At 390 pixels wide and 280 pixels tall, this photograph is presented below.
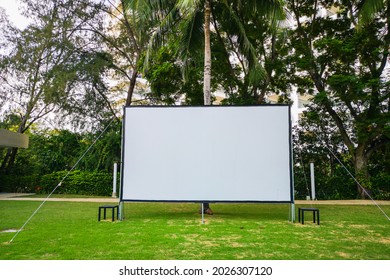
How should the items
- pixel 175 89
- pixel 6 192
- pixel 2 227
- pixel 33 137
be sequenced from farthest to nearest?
1. pixel 33 137
2. pixel 6 192
3. pixel 175 89
4. pixel 2 227

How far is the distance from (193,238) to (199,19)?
7.66 metres

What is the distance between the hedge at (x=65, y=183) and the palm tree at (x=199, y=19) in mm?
8095

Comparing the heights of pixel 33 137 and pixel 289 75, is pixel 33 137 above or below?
below

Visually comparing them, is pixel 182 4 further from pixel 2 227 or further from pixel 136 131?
pixel 2 227

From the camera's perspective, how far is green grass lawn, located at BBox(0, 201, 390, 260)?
462cm

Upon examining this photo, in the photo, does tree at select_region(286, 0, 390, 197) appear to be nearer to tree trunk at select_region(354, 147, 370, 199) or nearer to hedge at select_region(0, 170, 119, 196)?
tree trunk at select_region(354, 147, 370, 199)

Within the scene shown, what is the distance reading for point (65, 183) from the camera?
15938 mm

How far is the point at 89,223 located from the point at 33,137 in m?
15.0

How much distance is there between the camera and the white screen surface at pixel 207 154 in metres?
7.54

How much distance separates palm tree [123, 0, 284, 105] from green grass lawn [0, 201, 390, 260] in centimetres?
421

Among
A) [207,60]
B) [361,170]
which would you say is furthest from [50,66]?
[361,170]

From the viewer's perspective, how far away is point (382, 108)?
13.3 metres

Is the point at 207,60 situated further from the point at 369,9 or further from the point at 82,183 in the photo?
the point at 82,183

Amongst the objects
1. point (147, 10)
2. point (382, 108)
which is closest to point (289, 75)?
point (382, 108)
